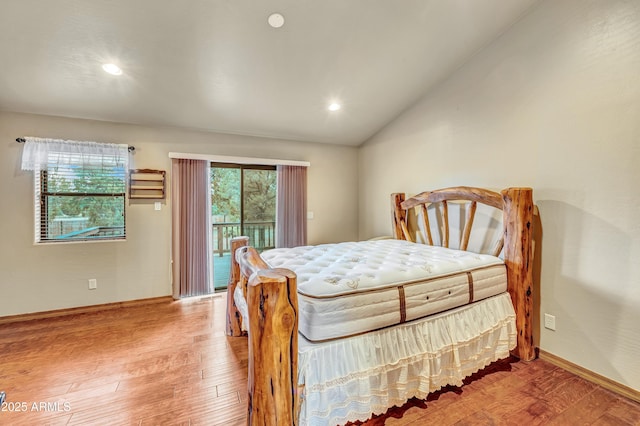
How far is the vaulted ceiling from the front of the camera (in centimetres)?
197

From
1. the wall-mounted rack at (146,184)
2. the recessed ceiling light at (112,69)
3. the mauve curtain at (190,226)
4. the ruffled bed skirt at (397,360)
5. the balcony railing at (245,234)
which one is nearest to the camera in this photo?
the ruffled bed skirt at (397,360)

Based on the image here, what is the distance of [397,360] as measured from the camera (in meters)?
1.52

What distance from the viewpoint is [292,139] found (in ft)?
13.4

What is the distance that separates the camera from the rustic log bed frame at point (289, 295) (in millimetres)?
1131

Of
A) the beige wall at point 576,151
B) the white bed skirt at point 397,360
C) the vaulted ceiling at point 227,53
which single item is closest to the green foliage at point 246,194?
the vaulted ceiling at point 227,53

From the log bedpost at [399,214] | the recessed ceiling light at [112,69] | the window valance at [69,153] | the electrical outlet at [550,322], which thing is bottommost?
the electrical outlet at [550,322]

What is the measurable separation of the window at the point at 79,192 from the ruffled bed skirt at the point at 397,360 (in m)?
3.24

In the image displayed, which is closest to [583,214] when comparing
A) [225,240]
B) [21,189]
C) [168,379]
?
[168,379]

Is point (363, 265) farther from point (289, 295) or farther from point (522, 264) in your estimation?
point (522, 264)

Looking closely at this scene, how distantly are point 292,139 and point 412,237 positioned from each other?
7.84 ft

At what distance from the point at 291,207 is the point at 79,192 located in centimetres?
267

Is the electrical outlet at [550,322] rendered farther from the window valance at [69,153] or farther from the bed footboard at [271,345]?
the window valance at [69,153]

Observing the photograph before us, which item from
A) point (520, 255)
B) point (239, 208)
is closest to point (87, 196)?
point (239, 208)

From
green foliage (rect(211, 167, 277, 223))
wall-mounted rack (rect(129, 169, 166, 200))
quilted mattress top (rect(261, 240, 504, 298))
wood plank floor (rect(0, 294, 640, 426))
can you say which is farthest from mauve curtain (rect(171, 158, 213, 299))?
quilted mattress top (rect(261, 240, 504, 298))
